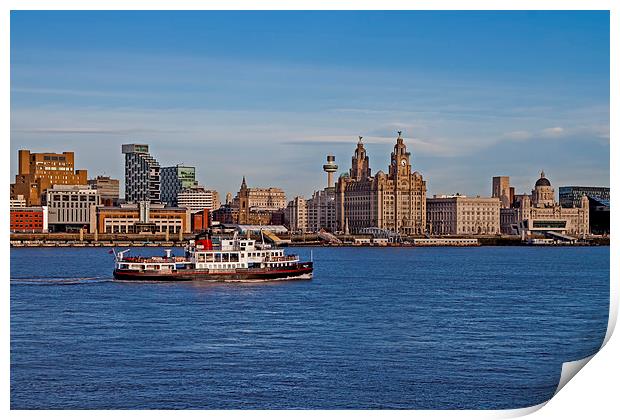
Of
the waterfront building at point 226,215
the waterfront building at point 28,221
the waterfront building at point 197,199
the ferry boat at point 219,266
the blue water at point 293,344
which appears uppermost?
the waterfront building at point 197,199

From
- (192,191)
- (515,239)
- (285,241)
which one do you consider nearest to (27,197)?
(285,241)

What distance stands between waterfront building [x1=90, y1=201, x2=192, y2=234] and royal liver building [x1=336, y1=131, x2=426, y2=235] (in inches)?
397

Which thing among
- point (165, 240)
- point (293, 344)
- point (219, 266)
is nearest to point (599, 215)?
point (165, 240)

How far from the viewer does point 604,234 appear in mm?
49188

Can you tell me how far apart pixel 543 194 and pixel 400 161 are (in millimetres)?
7146

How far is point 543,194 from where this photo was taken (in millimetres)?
52000

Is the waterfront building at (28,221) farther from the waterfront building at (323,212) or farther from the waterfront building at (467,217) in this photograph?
the waterfront building at (467,217)

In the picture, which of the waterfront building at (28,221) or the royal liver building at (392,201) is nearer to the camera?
the waterfront building at (28,221)

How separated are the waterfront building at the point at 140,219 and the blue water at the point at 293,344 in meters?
26.9

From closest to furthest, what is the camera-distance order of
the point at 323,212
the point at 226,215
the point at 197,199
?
the point at 226,215 < the point at 323,212 < the point at 197,199

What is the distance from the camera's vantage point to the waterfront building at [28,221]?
128 feet

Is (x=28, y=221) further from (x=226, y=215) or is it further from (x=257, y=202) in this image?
(x=257, y=202)

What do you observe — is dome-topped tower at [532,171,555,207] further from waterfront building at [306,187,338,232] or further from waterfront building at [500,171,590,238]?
waterfront building at [306,187,338,232]
